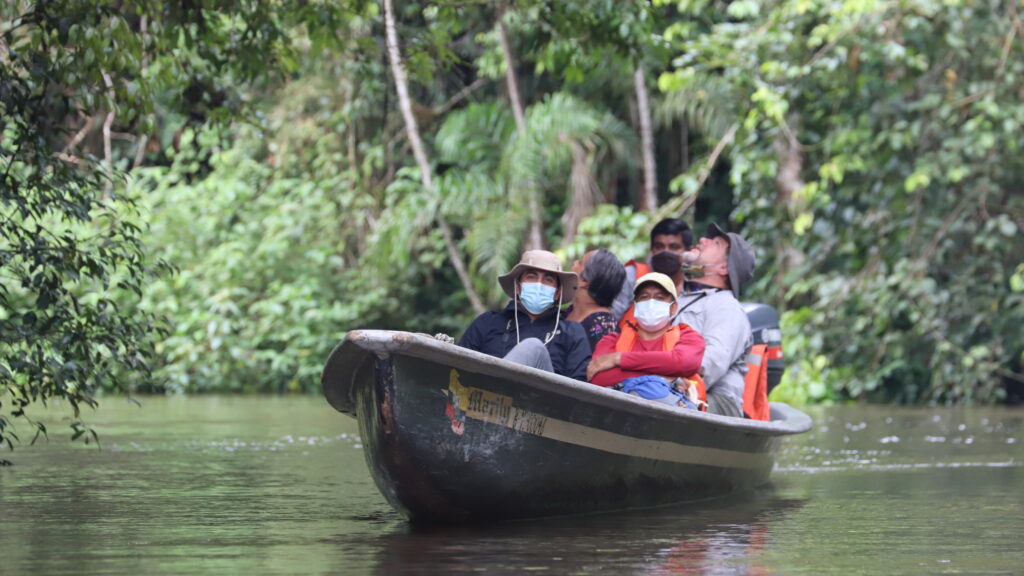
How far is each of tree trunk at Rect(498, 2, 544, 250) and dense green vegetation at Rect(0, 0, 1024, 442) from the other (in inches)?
2.1

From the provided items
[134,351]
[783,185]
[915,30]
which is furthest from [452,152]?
[134,351]

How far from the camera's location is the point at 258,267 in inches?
753

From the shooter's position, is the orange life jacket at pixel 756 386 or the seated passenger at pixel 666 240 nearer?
the orange life jacket at pixel 756 386

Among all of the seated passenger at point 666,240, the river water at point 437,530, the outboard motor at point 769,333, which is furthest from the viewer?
the outboard motor at point 769,333

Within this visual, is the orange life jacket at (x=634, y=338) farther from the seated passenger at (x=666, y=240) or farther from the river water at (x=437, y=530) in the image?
the seated passenger at (x=666, y=240)

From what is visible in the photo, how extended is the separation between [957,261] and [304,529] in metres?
10.7

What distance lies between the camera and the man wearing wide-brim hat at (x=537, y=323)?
6.83 m

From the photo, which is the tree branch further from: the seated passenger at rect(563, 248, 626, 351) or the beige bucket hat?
the beige bucket hat

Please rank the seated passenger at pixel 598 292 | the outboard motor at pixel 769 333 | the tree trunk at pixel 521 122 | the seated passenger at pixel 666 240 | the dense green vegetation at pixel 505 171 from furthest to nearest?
the tree trunk at pixel 521 122
the outboard motor at pixel 769 333
the seated passenger at pixel 666 240
the dense green vegetation at pixel 505 171
the seated passenger at pixel 598 292

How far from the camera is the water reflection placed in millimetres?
4918

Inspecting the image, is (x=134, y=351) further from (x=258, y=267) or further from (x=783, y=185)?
(x=258, y=267)

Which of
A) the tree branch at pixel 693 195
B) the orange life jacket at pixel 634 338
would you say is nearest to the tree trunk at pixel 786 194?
the tree branch at pixel 693 195

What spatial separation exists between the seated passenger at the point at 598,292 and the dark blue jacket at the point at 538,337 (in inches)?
23.9

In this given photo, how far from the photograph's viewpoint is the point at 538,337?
6.86 metres
